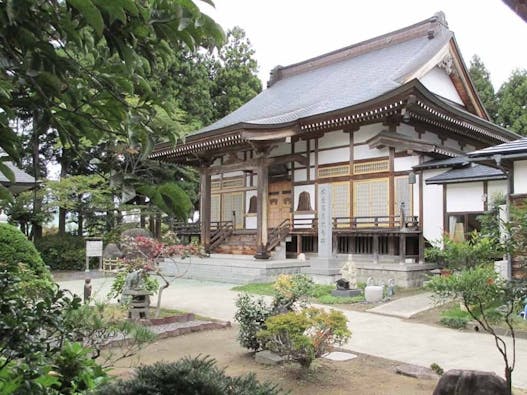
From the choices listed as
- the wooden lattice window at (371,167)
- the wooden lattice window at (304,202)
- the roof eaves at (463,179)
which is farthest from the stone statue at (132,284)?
the wooden lattice window at (304,202)

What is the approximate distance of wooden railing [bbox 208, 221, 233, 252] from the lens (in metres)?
19.8

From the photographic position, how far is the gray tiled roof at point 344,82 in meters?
17.1

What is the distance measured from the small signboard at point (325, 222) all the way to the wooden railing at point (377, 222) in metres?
1.20

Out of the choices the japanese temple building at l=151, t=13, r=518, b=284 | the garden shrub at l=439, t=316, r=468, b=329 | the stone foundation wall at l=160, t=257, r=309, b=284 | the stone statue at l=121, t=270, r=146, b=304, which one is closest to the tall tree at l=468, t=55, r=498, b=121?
the japanese temple building at l=151, t=13, r=518, b=284

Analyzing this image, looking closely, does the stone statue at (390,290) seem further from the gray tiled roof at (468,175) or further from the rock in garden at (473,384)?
the rock in garden at (473,384)

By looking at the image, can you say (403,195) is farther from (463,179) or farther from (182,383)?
(182,383)

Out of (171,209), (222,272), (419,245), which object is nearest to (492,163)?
(419,245)

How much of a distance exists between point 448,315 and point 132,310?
6.03 metres

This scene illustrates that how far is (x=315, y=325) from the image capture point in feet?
20.3

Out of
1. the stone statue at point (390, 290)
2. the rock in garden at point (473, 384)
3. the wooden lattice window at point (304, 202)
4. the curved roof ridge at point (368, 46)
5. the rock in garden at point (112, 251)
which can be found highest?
the curved roof ridge at point (368, 46)

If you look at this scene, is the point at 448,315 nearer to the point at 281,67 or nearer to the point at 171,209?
the point at 171,209

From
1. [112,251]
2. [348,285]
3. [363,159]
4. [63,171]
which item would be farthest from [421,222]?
[63,171]

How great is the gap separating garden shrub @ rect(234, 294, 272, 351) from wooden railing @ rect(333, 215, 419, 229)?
8.66m

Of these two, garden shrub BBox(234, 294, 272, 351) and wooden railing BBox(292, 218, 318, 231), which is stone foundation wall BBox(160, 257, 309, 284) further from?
garden shrub BBox(234, 294, 272, 351)
